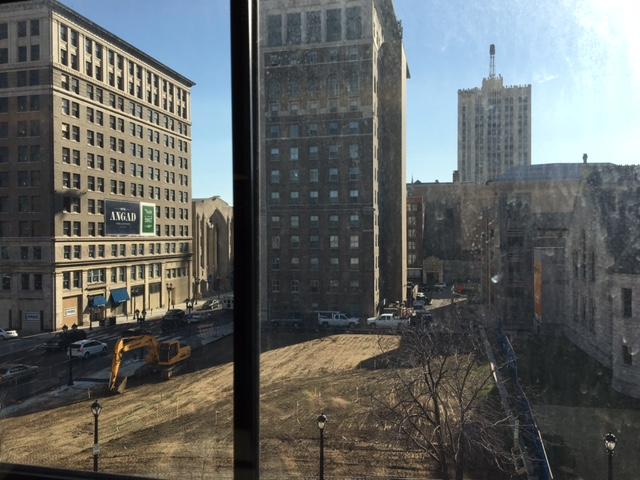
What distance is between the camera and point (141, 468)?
1.89 m

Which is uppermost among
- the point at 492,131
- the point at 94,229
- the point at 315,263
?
the point at 492,131

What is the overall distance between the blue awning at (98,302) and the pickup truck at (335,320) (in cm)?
103

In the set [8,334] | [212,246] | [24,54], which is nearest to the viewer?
[212,246]

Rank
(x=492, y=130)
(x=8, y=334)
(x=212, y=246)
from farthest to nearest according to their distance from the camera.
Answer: (x=8, y=334) → (x=212, y=246) → (x=492, y=130)

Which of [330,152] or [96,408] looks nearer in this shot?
[330,152]

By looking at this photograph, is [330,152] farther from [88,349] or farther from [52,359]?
[52,359]

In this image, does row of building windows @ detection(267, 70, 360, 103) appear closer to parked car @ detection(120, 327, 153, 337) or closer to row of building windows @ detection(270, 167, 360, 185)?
row of building windows @ detection(270, 167, 360, 185)

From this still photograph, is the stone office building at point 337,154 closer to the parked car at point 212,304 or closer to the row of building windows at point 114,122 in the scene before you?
the parked car at point 212,304

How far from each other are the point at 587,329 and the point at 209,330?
4.90ft

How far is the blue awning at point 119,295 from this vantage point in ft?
7.04

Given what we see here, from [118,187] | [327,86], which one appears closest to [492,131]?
[327,86]

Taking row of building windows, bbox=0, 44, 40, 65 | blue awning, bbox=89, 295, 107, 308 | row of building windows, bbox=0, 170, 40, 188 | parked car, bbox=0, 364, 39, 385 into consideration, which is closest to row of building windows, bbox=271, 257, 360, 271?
blue awning, bbox=89, 295, 107, 308

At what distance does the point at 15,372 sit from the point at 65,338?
1.08 feet

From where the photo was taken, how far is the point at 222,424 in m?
2.04
